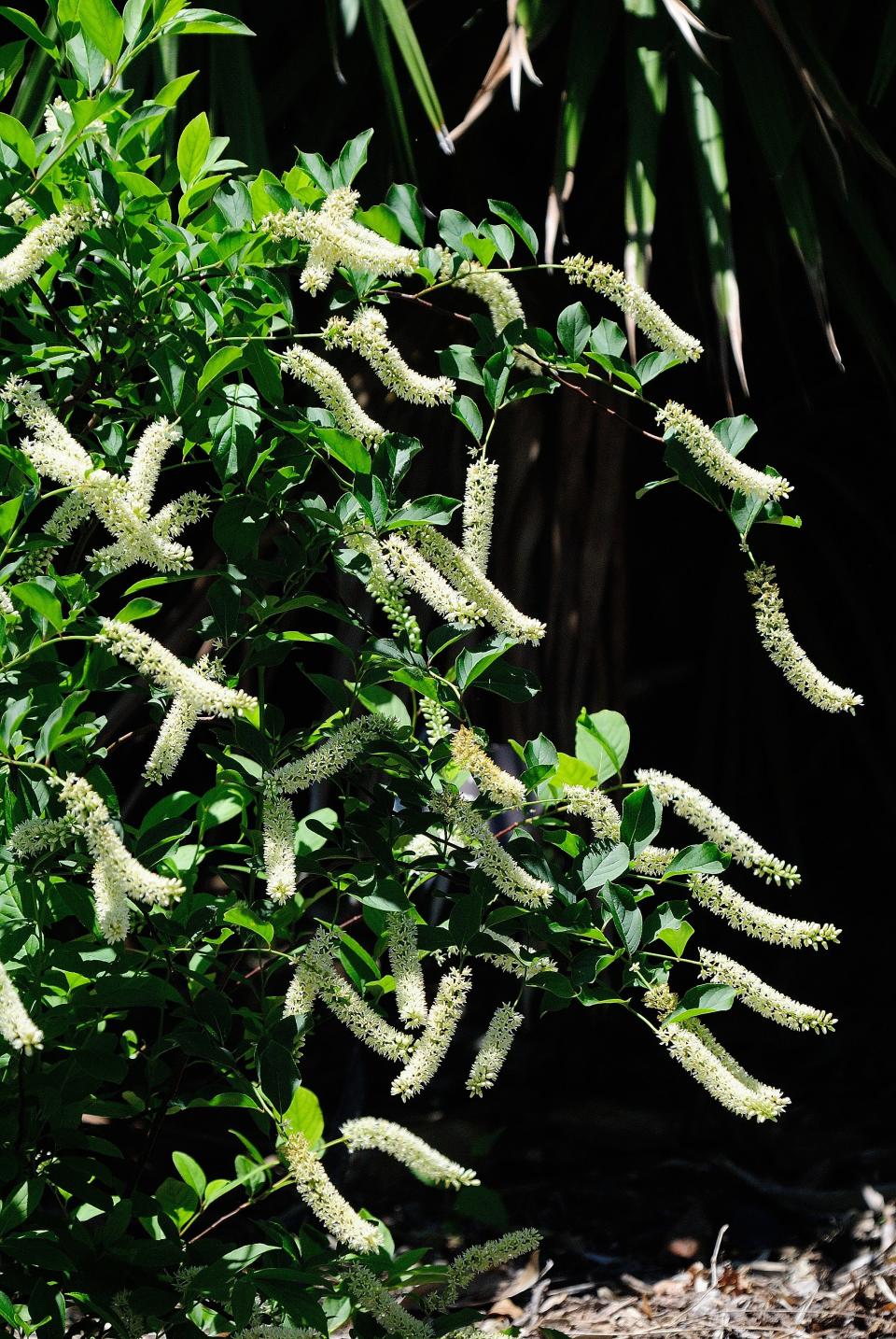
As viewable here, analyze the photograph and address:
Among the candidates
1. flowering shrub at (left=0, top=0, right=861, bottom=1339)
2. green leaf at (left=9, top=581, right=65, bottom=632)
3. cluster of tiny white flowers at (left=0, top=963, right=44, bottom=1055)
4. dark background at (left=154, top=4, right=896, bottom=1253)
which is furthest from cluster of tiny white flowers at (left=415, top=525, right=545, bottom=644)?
dark background at (left=154, top=4, right=896, bottom=1253)

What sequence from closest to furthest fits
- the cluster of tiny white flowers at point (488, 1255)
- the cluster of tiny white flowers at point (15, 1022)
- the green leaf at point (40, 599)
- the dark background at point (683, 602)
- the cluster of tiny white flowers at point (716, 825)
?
the cluster of tiny white flowers at point (15, 1022) < the green leaf at point (40, 599) < the cluster of tiny white flowers at point (716, 825) < the cluster of tiny white flowers at point (488, 1255) < the dark background at point (683, 602)

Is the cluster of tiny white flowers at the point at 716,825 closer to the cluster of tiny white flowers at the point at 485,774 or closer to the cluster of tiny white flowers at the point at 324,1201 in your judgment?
the cluster of tiny white flowers at the point at 485,774

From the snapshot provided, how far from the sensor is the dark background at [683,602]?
1.78 m

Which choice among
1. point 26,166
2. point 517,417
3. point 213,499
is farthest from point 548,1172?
point 26,166

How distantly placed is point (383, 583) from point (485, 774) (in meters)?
0.12

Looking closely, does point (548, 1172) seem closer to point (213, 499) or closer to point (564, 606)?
point (564, 606)

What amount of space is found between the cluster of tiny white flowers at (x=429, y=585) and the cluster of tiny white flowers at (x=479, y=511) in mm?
46

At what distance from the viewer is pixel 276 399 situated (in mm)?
816

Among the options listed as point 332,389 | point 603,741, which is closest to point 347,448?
point 332,389

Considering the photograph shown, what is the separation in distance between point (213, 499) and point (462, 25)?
118cm

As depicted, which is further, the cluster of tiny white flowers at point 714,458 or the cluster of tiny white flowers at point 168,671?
the cluster of tiny white flowers at point 714,458

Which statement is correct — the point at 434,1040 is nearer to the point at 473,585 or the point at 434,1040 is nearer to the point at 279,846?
the point at 279,846

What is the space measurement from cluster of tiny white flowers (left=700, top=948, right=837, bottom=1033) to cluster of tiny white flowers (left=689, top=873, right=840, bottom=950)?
2 centimetres

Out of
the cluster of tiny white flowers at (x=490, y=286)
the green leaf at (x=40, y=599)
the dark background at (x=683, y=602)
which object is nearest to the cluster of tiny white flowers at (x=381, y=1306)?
the green leaf at (x=40, y=599)
